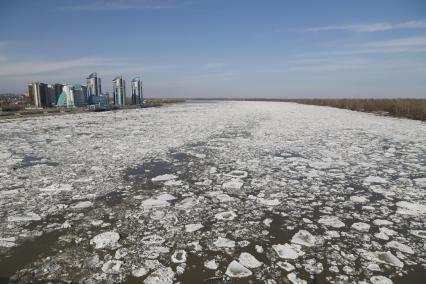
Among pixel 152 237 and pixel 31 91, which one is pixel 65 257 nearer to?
pixel 152 237

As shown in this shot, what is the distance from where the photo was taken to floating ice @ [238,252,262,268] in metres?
2.27

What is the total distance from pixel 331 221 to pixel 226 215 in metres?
1.13

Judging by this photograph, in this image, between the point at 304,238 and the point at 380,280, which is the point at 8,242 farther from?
the point at 380,280

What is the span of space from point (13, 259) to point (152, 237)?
1.11 metres

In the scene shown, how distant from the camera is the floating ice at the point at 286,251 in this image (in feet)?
7.84

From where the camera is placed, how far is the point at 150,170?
5.30 metres

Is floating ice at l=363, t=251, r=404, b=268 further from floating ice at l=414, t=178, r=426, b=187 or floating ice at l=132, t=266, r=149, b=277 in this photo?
floating ice at l=414, t=178, r=426, b=187

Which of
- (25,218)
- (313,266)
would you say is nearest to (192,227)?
(313,266)

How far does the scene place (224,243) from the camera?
8.61 ft

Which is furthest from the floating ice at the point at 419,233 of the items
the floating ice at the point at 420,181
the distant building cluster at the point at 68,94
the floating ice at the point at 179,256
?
the distant building cluster at the point at 68,94

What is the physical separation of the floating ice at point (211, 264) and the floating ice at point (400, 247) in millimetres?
1571

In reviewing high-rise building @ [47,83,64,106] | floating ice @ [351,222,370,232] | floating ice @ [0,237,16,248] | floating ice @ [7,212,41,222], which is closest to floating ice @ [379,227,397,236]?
floating ice @ [351,222,370,232]

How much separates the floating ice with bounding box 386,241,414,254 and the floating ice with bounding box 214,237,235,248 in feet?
4.58

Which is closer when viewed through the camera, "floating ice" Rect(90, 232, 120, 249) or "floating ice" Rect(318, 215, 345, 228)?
"floating ice" Rect(90, 232, 120, 249)
